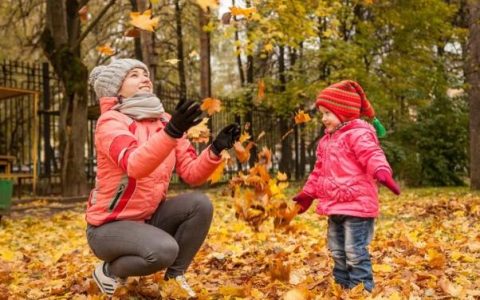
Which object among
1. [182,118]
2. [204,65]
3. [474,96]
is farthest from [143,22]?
[204,65]

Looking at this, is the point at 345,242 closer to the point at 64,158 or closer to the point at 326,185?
the point at 326,185

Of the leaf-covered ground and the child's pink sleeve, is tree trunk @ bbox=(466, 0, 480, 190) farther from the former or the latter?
the child's pink sleeve

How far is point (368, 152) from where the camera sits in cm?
318

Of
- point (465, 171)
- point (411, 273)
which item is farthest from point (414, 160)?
point (411, 273)

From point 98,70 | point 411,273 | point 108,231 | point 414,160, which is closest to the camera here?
point 108,231

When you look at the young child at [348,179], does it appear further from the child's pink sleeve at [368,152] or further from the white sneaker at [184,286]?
the white sneaker at [184,286]

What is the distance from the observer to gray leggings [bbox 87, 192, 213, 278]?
300 centimetres

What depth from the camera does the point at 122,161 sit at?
285cm

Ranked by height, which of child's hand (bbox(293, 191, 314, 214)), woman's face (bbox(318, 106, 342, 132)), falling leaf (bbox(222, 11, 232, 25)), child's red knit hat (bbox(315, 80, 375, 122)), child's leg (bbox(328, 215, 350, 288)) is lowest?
child's leg (bbox(328, 215, 350, 288))

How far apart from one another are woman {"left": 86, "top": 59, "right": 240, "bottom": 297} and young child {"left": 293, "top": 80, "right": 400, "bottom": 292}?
2.05ft

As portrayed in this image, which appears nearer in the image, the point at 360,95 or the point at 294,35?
the point at 360,95

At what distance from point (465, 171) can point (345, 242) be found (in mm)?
14901

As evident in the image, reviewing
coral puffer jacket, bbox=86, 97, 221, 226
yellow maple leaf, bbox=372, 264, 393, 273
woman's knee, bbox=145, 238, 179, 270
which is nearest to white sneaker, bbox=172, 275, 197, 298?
woman's knee, bbox=145, 238, 179, 270

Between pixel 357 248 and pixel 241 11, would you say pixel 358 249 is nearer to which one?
pixel 357 248
